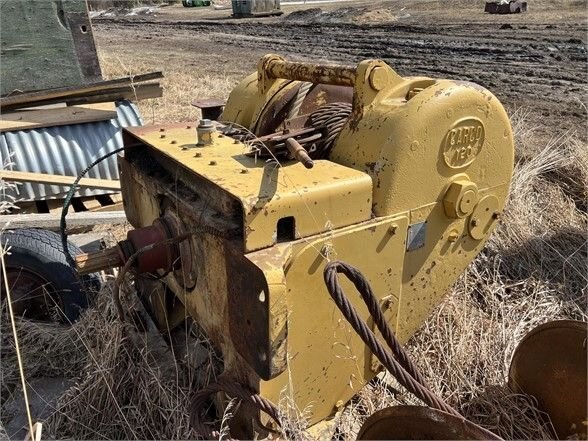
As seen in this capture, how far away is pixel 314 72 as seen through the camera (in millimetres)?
2271

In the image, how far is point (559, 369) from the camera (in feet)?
7.27

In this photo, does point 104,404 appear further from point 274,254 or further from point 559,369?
point 559,369

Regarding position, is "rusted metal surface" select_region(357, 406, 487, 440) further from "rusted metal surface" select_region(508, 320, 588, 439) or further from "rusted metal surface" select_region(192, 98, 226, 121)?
"rusted metal surface" select_region(192, 98, 226, 121)

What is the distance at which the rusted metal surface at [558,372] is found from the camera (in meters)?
2.13

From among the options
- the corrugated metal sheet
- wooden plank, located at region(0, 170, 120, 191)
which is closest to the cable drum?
wooden plank, located at region(0, 170, 120, 191)

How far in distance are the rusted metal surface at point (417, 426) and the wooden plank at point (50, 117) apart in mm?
3785

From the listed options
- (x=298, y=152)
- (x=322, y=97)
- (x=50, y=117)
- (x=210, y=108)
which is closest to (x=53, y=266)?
(x=210, y=108)

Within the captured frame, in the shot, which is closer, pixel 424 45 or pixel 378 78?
pixel 378 78

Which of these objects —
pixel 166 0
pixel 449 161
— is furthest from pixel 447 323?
pixel 166 0

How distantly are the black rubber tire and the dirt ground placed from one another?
15.9ft

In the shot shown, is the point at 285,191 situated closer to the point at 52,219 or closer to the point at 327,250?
the point at 327,250

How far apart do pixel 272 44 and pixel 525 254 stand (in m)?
15.7

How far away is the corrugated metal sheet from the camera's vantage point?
Answer: 4.44 meters

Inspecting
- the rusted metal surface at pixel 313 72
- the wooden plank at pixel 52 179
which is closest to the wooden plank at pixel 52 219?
the wooden plank at pixel 52 179
